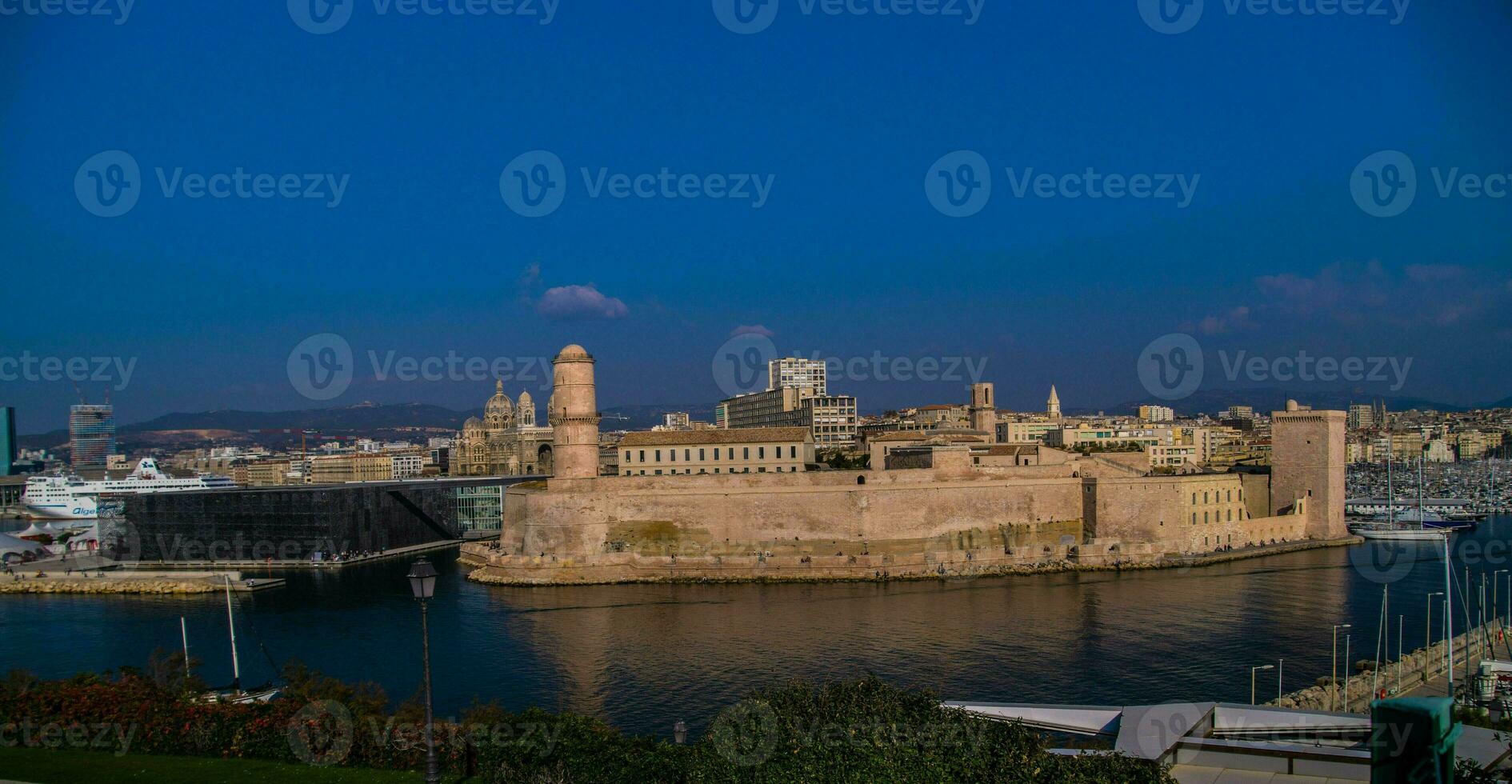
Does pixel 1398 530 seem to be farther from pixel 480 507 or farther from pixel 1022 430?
pixel 480 507

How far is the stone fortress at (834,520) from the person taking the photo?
2886 centimetres

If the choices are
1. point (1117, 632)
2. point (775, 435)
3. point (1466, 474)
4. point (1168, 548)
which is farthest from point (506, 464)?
point (1466, 474)

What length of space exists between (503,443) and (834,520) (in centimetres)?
4730

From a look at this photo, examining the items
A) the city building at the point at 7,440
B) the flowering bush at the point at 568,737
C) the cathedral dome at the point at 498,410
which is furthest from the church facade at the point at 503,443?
the flowering bush at the point at 568,737

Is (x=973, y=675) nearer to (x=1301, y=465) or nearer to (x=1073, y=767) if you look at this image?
(x=1073, y=767)

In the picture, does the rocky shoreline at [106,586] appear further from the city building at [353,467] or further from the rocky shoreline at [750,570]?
the city building at [353,467]

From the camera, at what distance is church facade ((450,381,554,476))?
223ft

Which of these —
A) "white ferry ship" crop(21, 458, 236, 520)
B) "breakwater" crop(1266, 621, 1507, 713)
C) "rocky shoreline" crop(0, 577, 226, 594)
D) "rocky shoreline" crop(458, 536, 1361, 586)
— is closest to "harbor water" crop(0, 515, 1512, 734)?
"rocky shoreline" crop(458, 536, 1361, 586)

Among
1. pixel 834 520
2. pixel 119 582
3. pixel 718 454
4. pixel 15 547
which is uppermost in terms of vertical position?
pixel 718 454

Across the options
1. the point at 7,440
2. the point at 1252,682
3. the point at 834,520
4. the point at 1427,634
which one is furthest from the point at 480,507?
the point at 7,440

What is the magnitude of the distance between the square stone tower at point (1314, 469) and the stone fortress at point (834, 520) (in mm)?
4119

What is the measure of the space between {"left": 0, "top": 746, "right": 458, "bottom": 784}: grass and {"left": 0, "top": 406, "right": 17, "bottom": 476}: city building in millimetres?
106637

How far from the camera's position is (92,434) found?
10181 cm

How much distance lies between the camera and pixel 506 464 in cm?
7150
